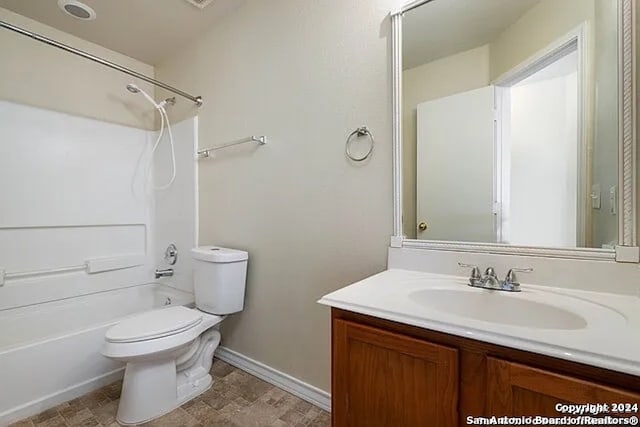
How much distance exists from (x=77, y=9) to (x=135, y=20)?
32 cm

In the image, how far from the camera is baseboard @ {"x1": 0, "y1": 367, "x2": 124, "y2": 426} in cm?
146

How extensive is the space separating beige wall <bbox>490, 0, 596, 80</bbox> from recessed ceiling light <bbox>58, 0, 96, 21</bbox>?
2398mm

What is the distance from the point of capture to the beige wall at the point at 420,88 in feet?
4.00

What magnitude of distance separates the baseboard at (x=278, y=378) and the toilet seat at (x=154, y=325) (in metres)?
0.48

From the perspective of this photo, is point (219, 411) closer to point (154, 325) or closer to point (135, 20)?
point (154, 325)

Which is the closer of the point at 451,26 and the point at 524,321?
the point at 524,321

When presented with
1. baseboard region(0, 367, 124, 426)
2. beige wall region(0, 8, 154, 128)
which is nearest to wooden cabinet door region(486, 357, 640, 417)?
Answer: baseboard region(0, 367, 124, 426)

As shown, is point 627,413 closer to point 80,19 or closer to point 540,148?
point 540,148

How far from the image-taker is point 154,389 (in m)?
1.49

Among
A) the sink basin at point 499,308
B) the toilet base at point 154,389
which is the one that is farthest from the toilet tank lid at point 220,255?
the sink basin at point 499,308

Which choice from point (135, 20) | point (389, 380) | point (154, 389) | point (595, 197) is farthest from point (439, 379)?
point (135, 20)

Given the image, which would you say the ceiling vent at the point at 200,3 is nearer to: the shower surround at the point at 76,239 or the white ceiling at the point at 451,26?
the shower surround at the point at 76,239

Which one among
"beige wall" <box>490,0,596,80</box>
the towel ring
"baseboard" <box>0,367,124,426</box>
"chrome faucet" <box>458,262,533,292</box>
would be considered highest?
"beige wall" <box>490,0,596,80</box>

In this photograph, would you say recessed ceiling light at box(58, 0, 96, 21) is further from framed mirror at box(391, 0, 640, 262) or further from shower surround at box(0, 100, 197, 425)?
framed mirror at box(391, 0, 640, 262)
